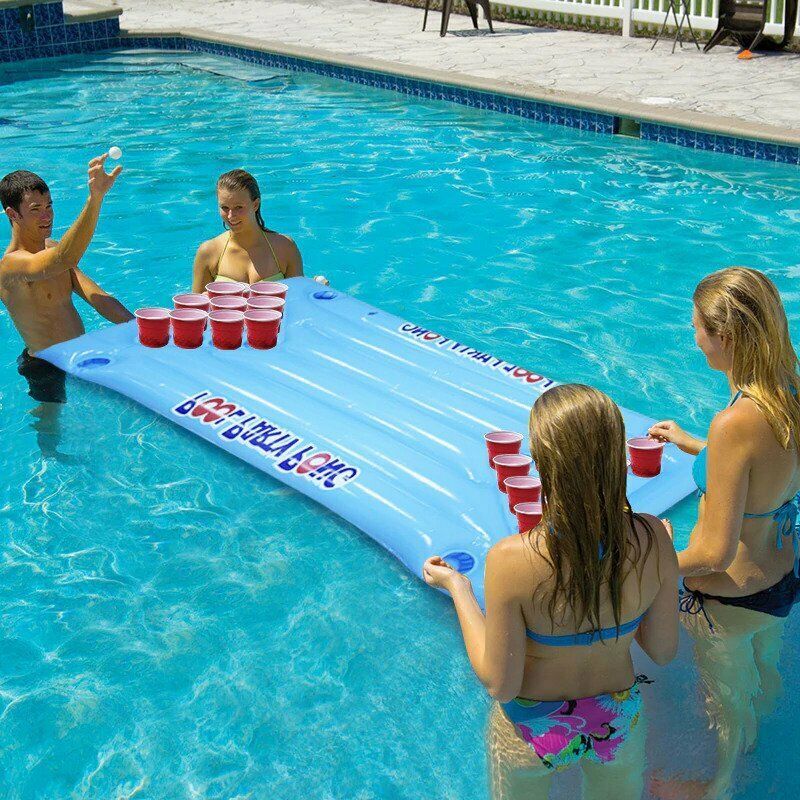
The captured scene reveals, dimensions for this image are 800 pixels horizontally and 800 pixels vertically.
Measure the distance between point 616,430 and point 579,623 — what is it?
432 millimetres

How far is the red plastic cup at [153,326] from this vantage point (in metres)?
5.44

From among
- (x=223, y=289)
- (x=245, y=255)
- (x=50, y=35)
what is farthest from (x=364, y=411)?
(x=50, y=35)

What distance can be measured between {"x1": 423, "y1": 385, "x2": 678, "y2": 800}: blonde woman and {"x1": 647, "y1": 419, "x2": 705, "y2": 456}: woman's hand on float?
860mm

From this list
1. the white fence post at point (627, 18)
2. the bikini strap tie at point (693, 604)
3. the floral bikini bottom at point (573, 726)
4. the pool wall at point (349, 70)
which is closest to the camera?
the floral bikini bottom at point (573, 726)

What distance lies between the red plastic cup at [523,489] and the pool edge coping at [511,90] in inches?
248

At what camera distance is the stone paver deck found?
10.6m

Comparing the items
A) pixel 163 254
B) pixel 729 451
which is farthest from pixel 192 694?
pixel 163 254

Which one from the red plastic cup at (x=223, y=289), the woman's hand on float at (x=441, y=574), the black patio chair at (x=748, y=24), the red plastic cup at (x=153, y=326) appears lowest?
the red plastic cup at (x=153, y=326)

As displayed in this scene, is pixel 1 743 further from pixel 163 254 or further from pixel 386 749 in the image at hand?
pixel 163 254

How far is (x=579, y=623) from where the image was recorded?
2256 mm

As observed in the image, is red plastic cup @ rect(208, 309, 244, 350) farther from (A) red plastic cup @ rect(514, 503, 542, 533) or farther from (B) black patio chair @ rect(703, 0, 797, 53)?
(B) black patio chair @ rect(703, 0, 797, 53)

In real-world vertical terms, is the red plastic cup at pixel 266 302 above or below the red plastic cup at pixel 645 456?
above

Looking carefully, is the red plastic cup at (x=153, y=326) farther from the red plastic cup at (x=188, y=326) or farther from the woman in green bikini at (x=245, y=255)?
the woman in green bikini at (x=245, y=255)

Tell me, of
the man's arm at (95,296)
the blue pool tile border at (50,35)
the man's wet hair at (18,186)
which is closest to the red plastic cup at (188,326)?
the man's arm at (95,296)
